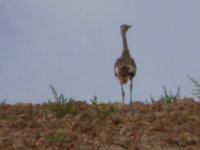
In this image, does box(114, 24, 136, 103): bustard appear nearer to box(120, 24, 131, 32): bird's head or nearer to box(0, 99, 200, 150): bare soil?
box(120, 24, 131, 32): bird's head

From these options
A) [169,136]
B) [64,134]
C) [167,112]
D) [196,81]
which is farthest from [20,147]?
[196,81]

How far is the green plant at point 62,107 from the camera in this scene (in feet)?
44.1

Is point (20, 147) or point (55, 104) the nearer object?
point (20, 147)

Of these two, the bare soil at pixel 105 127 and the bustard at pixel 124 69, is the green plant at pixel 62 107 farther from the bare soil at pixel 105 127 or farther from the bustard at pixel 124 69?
the bustard at pixel 124 69

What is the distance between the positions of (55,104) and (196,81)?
97.0 inches

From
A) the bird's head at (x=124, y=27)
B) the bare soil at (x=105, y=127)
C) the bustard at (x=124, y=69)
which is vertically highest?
the bird's head at (x=124, y=27)

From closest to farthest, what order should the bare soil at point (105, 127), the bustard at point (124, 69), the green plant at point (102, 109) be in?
the bare soil at point (105, 127), the green plant at point (102, 109), the bustard at point (124, 69)

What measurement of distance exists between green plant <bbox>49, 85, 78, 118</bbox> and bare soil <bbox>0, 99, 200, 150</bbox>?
0.08m

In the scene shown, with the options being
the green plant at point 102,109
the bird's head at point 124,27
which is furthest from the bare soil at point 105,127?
the bird's head at point 124,27

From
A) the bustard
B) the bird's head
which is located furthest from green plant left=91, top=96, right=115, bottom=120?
the bird's head

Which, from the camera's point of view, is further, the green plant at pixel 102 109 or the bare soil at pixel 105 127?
the green plant at pixel 102 109

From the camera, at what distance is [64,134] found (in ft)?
37.9

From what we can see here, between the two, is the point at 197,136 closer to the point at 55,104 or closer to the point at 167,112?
the point at 167,112

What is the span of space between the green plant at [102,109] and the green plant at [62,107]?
354mm
